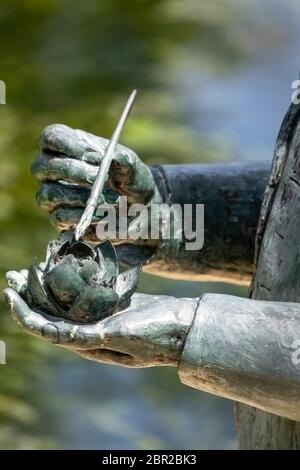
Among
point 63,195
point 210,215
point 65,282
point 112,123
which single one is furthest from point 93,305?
point 112,123

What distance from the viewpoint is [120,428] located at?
4.97 m

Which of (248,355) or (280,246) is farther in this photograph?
(280,246)

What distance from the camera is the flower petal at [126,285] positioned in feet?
6.75

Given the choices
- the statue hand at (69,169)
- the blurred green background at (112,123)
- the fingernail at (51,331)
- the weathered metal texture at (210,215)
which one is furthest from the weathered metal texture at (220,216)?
the blurred green background at (112,123)

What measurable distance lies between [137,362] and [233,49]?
3.79 metres

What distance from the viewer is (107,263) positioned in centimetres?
206

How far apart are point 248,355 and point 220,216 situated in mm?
574

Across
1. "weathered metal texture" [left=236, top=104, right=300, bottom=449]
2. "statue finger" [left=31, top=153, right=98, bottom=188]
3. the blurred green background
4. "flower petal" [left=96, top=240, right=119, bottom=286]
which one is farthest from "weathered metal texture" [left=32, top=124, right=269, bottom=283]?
the blurred green background

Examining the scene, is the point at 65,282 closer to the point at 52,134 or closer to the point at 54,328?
the point at 54,328

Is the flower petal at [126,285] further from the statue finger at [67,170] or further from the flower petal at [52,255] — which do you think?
the statue finger at [67,170]

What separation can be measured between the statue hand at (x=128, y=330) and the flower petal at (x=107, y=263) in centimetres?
5

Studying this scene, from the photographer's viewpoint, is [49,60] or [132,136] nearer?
[132,136]

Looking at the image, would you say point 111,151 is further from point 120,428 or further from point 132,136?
point 120,428

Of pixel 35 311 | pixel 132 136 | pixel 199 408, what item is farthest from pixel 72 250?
pixel 199 408
